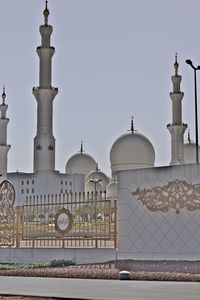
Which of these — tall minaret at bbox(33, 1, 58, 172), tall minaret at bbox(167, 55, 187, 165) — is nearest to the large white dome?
tall minaret at bbox(167, 55, 187, 165)

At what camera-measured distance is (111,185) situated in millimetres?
58406

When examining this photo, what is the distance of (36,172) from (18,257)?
40019mm

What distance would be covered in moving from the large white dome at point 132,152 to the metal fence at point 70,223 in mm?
35522

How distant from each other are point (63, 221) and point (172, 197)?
14.0 ft

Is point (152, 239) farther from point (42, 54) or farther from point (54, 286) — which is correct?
point (42, 54)

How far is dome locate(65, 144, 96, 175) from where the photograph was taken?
70188mm

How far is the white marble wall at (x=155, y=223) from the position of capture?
1596cm

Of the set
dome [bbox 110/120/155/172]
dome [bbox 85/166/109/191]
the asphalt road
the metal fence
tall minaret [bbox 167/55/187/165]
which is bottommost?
the asphalt road

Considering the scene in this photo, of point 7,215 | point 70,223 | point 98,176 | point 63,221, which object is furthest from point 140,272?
point 98,176

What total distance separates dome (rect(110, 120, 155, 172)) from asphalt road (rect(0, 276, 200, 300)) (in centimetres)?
4341

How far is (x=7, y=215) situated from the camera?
67.2ft

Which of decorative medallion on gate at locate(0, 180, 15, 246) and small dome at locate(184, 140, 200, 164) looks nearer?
decorative medallion on gate at locate(0, 180, 15, 246)

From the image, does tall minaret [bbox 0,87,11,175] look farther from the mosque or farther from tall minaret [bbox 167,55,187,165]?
tall minaret [bbox 167,55,187,165]

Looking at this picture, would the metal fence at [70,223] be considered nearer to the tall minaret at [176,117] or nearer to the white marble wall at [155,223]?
the white marble wall at [155,223]
